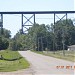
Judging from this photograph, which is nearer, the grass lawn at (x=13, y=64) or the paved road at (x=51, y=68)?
the paved road at (x=51, y=68)

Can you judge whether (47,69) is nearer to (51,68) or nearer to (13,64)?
(51,68)

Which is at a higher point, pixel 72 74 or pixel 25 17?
pixel 25 17

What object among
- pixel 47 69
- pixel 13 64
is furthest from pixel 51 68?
pixel 13 64

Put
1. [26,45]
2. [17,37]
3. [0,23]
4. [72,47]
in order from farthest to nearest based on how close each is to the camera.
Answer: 1. [17,37]
2. [26,45]
3. [72,47]
4. [0,23]

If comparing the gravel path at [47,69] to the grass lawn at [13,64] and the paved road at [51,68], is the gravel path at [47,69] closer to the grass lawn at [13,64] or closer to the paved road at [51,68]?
the paved road at [51,68]

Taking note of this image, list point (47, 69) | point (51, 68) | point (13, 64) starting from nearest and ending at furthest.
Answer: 1. point (47, 69)
2. point (51, 68)
3. point (13, 64)

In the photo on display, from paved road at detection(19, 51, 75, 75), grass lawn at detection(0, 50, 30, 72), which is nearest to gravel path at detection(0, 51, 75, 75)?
paved road at detection(19, 51, 75, 75)

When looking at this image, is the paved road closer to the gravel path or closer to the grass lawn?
the gravel path

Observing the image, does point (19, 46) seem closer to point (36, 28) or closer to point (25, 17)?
point (36, 28)

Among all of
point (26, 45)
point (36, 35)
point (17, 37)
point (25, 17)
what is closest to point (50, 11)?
point (25, 17)

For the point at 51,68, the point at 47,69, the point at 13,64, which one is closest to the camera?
the point at 47,69

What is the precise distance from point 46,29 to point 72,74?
416ft

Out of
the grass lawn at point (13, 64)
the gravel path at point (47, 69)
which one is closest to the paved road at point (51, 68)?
the gravel path at point (47, 69)

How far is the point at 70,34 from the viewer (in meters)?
135
